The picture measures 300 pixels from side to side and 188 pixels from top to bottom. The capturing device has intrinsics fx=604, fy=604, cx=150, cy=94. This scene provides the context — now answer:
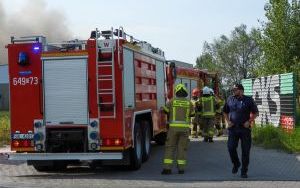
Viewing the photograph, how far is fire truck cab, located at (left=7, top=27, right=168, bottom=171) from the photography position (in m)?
10.6

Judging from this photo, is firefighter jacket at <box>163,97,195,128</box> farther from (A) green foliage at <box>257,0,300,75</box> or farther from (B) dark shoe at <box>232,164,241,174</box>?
(A) green foliage at <box>257,0,300,75</box>

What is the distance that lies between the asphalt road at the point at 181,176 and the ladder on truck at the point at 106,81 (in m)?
1.23

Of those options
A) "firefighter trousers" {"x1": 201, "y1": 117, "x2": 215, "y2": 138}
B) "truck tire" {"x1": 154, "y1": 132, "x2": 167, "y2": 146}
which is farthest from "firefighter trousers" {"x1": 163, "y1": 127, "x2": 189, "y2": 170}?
"firefighter trousers" {"x1": 201, "y1": 117, "x2": 215, "y2": 138}

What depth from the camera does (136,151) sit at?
453 inches

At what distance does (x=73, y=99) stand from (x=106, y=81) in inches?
28.0

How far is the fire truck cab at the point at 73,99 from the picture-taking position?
34.8 feet

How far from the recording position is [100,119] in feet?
35.0

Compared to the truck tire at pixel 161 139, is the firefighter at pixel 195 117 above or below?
above

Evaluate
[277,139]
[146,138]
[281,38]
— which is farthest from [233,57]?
[146,138]

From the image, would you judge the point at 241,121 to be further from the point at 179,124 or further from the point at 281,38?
the point at 281,38

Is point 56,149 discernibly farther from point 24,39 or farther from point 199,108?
point 199,108

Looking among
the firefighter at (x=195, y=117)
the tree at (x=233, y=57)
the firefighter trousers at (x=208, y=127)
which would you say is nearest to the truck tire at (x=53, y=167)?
the firefighter trousers at (x=208, y=127)

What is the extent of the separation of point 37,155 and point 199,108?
7.14 metres

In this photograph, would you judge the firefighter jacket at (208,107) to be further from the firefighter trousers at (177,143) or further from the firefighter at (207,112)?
the firefighter trousers at (177,143)
